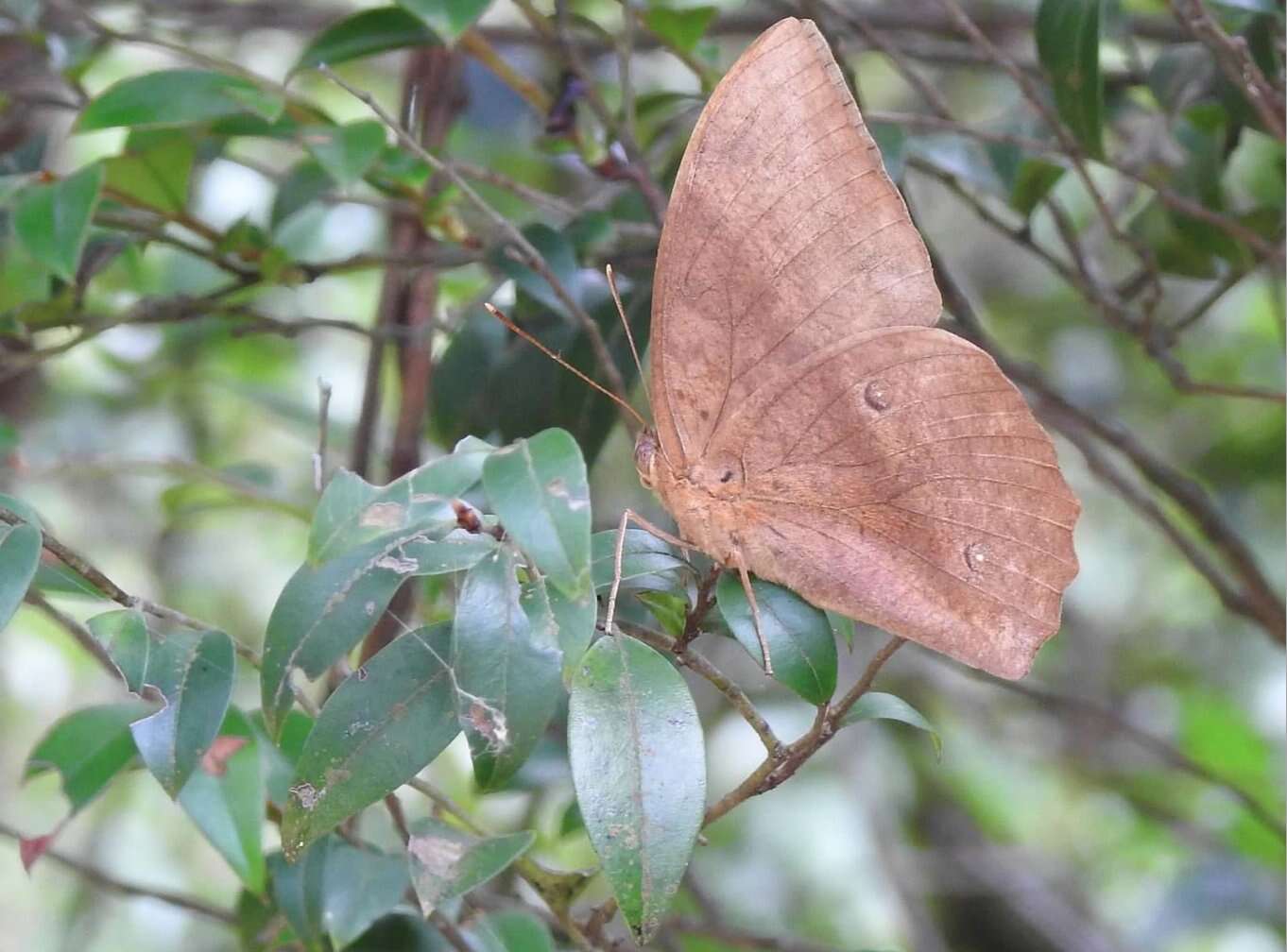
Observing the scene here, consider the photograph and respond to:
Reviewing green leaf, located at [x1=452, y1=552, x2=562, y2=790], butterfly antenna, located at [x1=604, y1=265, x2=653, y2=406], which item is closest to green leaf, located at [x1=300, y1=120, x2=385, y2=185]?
butterfly antenna, located at [x1=604, y1=265, x2=653, y2=406]

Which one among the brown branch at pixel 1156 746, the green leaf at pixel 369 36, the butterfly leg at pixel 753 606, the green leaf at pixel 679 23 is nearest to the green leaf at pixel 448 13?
the green leaf at pixel 369 36

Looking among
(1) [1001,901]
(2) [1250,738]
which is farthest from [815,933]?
(2) [1250,738]

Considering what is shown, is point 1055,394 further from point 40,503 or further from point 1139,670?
point 40,503

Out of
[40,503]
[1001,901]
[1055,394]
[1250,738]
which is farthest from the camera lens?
[40,503]

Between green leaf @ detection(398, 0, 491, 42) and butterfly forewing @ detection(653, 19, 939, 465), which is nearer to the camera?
butterfly forewing @ detection(653, 19, 939, 465)

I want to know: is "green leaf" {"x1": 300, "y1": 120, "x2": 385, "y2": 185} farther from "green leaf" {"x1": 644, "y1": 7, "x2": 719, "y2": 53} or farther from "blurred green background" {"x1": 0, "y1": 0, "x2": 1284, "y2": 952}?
"green leaf" {"x1": 644, "y1": 7, "x2": 719, "y2": 53}

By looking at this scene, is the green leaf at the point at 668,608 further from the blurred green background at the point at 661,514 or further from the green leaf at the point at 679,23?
the green leaf at the point at 679,23
